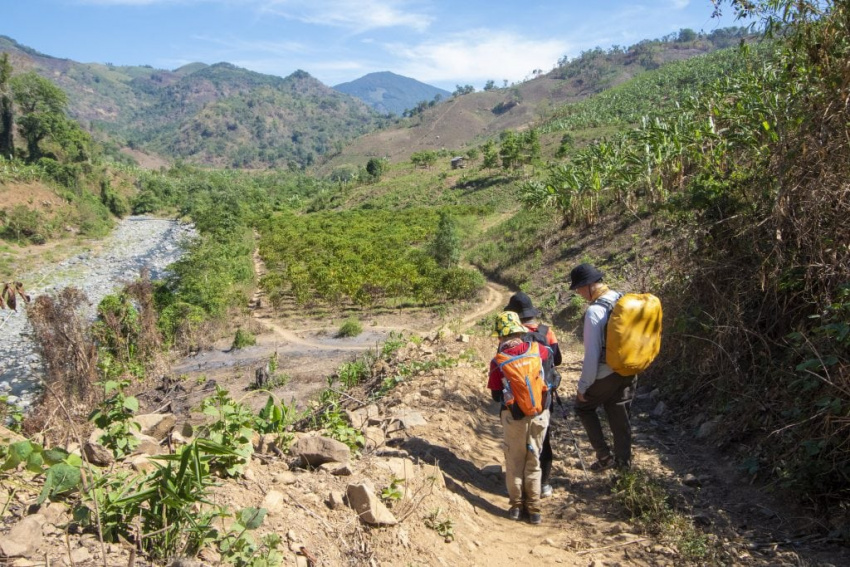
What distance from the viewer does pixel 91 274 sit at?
80.0ft

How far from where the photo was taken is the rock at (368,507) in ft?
9.64

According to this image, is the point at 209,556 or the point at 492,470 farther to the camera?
the point at 492,470

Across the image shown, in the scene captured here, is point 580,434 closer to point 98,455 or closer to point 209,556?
point 209,556

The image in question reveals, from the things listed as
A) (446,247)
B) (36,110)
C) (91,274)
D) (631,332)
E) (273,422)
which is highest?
(36,110)

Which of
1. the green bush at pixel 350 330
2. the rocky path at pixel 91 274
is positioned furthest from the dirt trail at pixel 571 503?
the green bush at pixel 350 330

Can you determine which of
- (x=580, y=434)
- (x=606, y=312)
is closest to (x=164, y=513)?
(x=606, y=312)

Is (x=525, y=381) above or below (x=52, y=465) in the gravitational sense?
below

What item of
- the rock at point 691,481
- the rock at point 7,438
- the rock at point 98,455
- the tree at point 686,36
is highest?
the tree at point 686,36

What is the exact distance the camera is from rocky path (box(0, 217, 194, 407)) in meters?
13.4

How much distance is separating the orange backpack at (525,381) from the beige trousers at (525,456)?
11 cm

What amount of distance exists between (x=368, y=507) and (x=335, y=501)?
0.64 feet

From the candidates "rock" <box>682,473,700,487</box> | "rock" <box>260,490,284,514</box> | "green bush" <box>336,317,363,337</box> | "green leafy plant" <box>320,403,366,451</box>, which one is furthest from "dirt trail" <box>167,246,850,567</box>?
"green bush" <box>336,317,363,337</box>

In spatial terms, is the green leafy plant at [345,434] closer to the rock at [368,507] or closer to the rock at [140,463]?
the rock at [368,507]

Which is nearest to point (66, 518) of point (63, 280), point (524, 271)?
point (524, 271)
